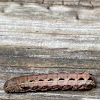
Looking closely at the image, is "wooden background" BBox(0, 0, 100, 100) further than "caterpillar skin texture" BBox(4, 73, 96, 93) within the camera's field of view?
Yes

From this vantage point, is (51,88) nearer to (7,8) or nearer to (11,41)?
(11,41)

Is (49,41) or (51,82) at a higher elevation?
(49,41)

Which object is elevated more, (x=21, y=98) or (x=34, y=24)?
(x=34, y=24)

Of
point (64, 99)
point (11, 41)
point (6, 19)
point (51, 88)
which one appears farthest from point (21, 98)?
point (6, 19)

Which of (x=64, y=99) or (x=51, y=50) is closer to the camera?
(x=64, y=99)

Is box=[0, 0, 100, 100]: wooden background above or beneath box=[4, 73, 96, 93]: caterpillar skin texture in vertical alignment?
above
